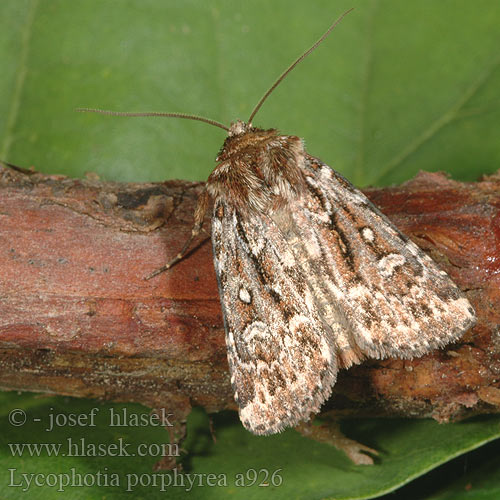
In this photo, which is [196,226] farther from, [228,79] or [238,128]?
[228,79]

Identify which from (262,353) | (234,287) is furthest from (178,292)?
(262,353)

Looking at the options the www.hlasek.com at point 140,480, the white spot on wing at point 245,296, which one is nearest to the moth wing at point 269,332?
the white spot on wing at point 245,296

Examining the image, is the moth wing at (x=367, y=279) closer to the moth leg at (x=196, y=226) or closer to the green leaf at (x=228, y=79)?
the moth leg at (x=196, y=226)

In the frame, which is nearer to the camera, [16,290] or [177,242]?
[16,290]

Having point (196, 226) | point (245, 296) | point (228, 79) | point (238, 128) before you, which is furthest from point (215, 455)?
point (228, 79)

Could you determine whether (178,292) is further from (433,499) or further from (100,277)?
(433,499)
